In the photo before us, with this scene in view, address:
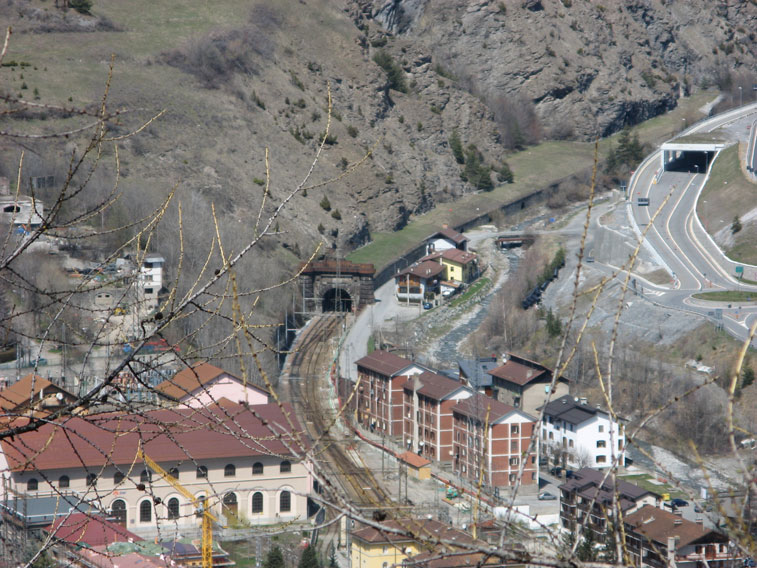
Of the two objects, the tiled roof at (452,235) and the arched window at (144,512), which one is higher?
the tiled roof at (452,235)

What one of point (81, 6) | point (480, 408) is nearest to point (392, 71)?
A: point (81, 6)

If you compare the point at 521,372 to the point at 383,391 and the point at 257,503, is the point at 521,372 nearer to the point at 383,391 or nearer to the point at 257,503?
the point at 383,391

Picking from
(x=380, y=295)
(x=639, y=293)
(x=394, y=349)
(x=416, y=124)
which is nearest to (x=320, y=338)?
(x=394, y=349)

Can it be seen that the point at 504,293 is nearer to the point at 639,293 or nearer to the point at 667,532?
the point at 639,293

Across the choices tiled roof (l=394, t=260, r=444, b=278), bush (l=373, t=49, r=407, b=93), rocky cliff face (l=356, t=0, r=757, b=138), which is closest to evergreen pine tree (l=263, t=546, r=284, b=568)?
tiled roof (l=394, t=260, r=444, b=278)

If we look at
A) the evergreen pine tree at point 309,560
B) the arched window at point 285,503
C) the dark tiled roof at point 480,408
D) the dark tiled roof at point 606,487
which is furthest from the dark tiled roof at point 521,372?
the evergreen pine tree at point 309,560

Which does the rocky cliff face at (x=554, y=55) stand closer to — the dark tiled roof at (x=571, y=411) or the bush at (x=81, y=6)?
the bush at (x=81, y=6)

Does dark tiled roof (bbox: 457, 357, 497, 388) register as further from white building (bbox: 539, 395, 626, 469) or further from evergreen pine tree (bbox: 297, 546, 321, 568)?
evergreen pine tree (bbox: 297, 546, 321, 568)
